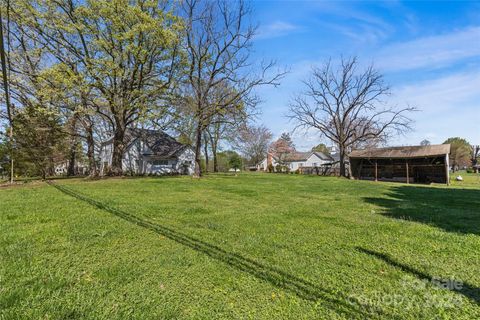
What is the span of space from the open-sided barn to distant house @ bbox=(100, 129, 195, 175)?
18.1m

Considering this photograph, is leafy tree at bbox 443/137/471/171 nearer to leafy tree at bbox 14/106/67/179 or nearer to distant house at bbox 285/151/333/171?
distant house at bbox 285/151/333/171

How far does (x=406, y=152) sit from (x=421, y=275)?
22.1 meters

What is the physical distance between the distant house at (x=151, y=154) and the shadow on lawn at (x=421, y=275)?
23278 millimetres

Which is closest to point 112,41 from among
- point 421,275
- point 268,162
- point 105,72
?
point 105,72

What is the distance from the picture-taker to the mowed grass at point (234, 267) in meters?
2.15

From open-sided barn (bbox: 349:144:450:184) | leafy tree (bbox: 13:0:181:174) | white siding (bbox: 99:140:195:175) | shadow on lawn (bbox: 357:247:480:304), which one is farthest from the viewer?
white siding (bbox: 99:140:195:175)

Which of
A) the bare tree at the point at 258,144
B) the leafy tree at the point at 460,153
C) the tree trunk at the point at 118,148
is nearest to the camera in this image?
the tree trunk at the point at 118,148

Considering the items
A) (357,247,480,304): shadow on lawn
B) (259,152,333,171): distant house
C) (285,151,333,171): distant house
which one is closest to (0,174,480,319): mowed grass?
(357,247,480,304): shadow on lawn

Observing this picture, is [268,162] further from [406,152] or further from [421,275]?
[421,275]

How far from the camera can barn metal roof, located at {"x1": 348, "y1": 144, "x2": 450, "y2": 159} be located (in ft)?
62.3

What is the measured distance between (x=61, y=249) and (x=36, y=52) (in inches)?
658

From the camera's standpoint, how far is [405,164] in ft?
73.8

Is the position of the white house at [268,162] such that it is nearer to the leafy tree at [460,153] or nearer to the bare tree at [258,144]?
the bare tree at [258,144]

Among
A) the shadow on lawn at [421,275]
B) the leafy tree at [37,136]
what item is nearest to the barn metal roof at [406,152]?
the shadow on lawn at [421,275]
